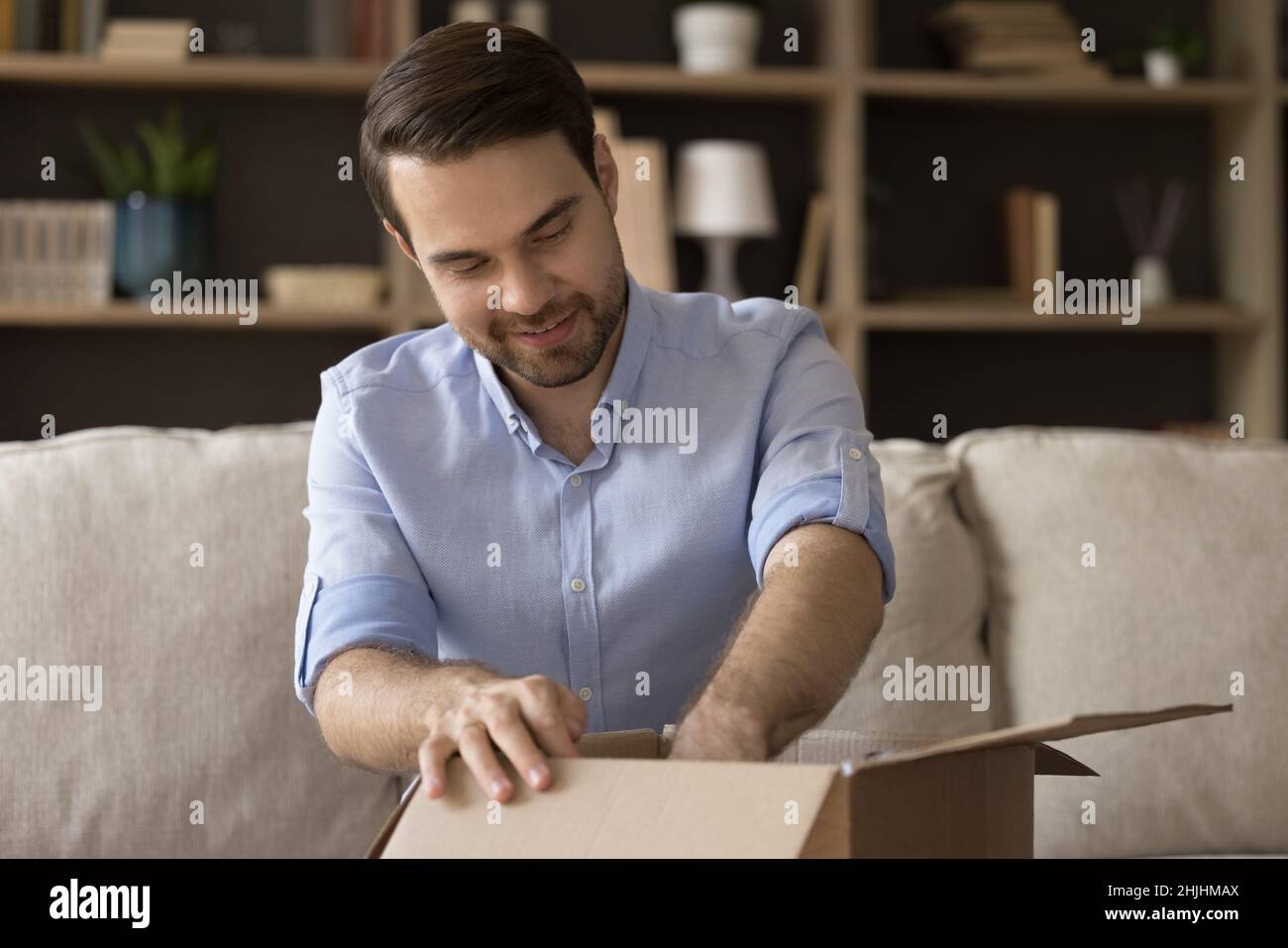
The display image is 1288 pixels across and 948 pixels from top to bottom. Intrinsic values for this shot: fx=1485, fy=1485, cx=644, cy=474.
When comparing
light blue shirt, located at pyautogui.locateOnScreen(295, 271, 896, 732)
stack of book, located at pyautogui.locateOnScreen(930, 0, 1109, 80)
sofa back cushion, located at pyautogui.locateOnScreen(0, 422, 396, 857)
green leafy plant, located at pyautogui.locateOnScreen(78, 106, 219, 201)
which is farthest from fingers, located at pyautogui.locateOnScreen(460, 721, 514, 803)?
stack of book, located at pyautogui.locateOnScreen(930, 0, 1109, 80)

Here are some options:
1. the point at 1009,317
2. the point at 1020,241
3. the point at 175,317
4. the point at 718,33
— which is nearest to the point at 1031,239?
the point at 1020,241

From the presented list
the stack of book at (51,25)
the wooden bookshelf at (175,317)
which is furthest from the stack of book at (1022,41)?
the stack of book at (51,25)

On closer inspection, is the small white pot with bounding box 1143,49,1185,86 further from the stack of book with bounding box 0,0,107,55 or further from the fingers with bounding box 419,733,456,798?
the fingers with bounding box 419,733,456,798

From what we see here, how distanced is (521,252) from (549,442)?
20 cm

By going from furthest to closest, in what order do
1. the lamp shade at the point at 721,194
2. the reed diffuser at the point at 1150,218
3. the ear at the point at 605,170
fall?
the reed diffuser at the point at 1150,218, the lamp shade at the point at 721,194, the ear at the point at 605,170

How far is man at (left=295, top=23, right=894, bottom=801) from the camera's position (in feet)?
4.23

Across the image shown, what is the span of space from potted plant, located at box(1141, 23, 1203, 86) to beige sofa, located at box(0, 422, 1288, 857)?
1.68 meters

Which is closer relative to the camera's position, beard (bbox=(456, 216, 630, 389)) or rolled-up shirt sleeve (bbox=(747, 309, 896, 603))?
rolled-up shirt sleeve (bbox=(747, 309, 896, 603))

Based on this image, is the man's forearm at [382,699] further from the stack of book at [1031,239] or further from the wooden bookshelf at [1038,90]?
the stack of book at [1031,239]

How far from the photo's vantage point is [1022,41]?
10.4ft

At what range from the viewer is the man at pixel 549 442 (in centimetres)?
129

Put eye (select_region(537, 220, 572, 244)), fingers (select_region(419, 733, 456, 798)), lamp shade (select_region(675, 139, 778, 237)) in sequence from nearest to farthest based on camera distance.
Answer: fingers (select_region(419, 733, 456, 798))
eye (select_region(537, 220, 572, 244))
lamp shade (select_region(675, 139, 778, 237))

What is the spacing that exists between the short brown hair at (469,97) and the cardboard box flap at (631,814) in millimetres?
657
